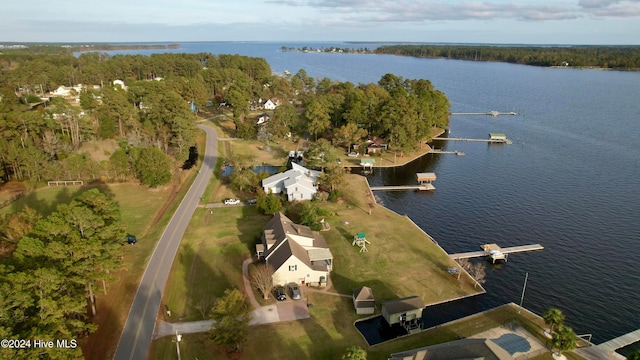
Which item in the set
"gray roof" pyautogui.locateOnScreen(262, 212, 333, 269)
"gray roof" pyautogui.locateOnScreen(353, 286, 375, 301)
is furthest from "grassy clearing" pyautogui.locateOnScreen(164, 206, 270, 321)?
"gray roof" pyautogui.locateOnScreen(353, 286, 375, 301)

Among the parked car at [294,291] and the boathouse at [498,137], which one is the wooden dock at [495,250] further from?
the boathouse at [498,137]

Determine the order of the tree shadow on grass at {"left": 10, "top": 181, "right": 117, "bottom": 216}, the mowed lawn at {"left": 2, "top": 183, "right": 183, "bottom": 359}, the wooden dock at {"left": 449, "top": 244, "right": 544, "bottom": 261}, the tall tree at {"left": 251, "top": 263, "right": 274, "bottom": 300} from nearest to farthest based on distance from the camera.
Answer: the mowed lawn at {"left": 2, "top": 183, "right": 183, "bottom": 359}, the tall tree at {"left": 251, "top": 263, "right": 274, "bottom": 300}, the wooden dock at {"left": 449, "top": 244, "right": 544, "bottom": 261}, the tree shadow on grass at {"left": 10, "top": 181, "right": 117, "bottom": 216}

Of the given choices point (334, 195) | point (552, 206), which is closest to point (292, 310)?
point (334, 195)

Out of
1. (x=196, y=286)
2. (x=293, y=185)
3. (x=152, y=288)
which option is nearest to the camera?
(x=152, y=288)

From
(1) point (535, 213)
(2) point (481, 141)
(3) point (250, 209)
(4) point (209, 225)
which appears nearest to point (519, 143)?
(2) point (481, 141)

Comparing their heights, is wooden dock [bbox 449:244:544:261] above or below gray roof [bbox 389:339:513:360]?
below

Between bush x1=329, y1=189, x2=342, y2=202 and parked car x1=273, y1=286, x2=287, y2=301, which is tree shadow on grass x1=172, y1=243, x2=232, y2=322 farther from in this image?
bush x1=329, y1=189, x2=342, y2=202

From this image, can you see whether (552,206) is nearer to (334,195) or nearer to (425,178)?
(425,178)
